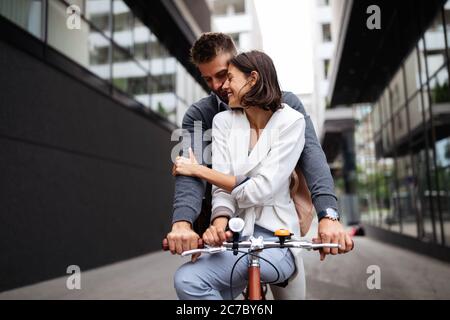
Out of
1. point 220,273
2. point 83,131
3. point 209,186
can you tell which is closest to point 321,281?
point 83,131

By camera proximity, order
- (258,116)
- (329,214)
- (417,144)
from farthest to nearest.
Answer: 1. (417,144)
2. (258,116)
3. (329,214)

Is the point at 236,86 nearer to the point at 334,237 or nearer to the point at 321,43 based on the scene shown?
the point at 334,237

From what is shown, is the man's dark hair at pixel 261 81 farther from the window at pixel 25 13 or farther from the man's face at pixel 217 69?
the window at pixel 25 13

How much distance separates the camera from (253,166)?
1.97m

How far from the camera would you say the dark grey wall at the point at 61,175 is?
7.18 m

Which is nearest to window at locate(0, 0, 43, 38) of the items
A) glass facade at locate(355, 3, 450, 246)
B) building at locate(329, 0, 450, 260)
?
building at locate(329, 0, 450, 260)

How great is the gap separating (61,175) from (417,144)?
30.3 ft

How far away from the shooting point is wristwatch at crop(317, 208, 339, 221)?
1.92 meters

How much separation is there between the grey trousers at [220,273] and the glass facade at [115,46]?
21.7 ft

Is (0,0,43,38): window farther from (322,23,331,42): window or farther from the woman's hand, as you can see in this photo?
(322,23,331,42): window

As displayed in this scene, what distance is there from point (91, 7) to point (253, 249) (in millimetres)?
9802

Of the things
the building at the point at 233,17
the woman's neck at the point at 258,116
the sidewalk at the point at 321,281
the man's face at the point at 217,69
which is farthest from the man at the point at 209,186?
the building at the point at 233,17

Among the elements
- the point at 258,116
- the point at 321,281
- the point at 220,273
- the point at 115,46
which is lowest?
the point at 321,281
